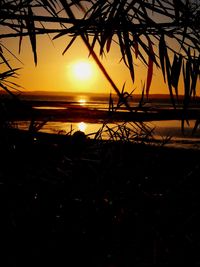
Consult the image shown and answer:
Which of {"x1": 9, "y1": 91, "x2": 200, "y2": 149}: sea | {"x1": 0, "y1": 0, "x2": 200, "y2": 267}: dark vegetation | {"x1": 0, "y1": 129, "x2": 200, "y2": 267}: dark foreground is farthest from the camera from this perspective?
{"x1": 9, "y1": 91, "x2": 200, "y2": 149}: sea

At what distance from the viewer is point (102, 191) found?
2.61 m

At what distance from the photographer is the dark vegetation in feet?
4.75

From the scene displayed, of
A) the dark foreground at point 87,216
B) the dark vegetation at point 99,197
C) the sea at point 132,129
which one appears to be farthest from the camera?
the sea at point 132,129

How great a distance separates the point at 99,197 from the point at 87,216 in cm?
22

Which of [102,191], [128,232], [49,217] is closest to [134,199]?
[102,191]

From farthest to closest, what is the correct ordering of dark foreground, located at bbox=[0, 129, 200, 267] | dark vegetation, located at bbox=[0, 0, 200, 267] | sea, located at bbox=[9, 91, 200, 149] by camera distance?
sea, located at bbox=[9, 91, 200, 149]
dark foreground, located at bbox=[0, 129, 200, 267]
dark vegetation, located at bbox=[0, 0, 200, 267]

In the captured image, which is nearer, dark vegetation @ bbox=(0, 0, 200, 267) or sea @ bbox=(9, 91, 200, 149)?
dark vegetation @ bbox=(0, 0, 200, 267)

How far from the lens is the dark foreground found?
1.96 meters

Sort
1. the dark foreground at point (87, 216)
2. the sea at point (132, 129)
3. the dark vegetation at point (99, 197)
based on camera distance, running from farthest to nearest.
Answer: the sea at point (132, 129), the dark foreground at point (87, 216), the dark vegetation at point (99, 197)

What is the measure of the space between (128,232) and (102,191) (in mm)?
476

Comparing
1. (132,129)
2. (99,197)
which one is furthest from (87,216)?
(132,129)

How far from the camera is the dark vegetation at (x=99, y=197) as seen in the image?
1447mm

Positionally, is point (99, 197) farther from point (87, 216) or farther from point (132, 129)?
point (132, 129)

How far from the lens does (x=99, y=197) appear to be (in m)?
2.51
